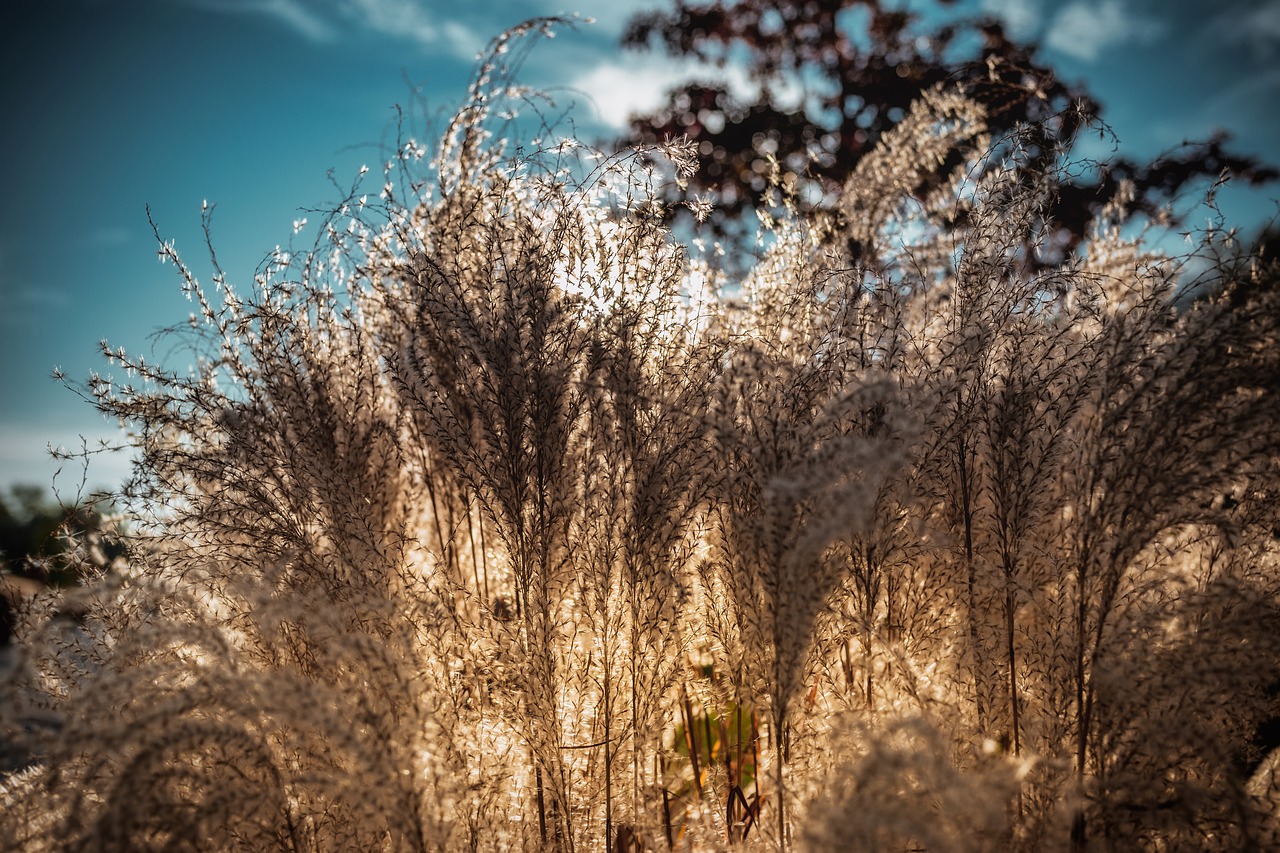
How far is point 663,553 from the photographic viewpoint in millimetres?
1957

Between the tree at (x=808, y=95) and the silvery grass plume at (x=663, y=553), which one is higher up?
the tree at (x=808, y=95)

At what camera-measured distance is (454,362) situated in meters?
2.12

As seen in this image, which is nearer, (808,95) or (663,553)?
(663,553)

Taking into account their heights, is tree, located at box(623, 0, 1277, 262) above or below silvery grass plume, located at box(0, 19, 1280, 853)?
above

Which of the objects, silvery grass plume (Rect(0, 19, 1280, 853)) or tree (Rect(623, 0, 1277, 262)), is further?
tree (Rect(623, 0, 1277, 262))

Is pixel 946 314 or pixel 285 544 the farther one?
pixel 946 314

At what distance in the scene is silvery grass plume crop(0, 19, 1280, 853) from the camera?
5.67 ft

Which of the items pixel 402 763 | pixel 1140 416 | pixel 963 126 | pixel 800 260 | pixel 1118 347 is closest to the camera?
pixel 402 763

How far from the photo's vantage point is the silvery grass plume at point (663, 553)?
173 centimetres

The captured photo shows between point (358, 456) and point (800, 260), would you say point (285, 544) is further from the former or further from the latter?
point (800, 260)

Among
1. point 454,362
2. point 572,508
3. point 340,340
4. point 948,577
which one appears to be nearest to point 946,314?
point 948,577

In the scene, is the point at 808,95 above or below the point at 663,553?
above

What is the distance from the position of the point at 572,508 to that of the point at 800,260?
3.88ft

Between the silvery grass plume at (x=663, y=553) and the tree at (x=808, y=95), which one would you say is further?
the tree at (x=808, y=95)
